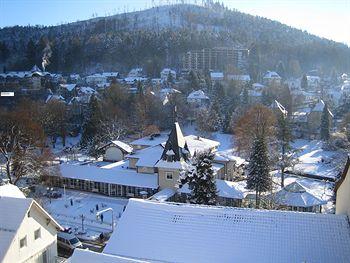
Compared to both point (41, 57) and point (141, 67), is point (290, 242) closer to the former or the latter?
point (141, 67)

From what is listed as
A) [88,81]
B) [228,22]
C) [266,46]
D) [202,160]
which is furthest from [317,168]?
[228,22]

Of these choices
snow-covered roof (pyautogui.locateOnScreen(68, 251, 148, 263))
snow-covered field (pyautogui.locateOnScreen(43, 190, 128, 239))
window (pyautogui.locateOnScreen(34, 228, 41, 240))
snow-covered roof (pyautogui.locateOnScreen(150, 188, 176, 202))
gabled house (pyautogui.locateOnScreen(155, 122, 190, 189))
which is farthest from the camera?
gabled house (pyautogui.locateOnScreen(155, 122, 190, 189))

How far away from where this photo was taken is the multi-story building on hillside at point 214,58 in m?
105

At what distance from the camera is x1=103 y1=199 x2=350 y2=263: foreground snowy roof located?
12.1 meters

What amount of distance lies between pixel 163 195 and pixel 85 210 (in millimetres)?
5664

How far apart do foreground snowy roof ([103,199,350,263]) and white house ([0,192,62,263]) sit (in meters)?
3.75

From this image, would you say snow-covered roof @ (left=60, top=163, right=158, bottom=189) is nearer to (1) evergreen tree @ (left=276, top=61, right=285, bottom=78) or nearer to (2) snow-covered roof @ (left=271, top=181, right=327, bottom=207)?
(2) snow-covered roof @ (left=271, top=181, right=327, bottom=207)

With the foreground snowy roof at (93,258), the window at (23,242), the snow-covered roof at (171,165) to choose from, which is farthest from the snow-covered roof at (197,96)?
the foreground snowy roof at (93,258)

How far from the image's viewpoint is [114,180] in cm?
3266

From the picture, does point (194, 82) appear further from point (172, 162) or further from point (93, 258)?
point (93, 258)

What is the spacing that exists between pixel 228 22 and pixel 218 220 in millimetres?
154313

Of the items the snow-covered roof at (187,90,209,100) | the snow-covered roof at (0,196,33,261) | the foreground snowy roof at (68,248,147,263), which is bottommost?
the snow-covered roof at (187,90,209,100)

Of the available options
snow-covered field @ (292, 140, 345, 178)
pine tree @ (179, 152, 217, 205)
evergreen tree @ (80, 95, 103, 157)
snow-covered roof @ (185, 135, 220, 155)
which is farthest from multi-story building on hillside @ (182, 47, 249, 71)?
pine tree @ (179, 152, 217, 205)

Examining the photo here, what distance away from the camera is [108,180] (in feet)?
108
